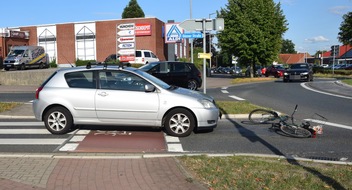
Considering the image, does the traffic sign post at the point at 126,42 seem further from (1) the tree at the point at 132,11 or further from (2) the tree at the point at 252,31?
(1) the tree at the point at 132,11

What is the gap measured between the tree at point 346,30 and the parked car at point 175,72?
1251 inches

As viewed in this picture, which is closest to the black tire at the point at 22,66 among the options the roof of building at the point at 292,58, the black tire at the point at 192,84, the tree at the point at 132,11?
the black tire at the point at 192,84

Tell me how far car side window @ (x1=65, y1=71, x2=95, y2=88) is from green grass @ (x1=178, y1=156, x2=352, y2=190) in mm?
3475

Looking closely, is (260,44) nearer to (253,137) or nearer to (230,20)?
(230,20)

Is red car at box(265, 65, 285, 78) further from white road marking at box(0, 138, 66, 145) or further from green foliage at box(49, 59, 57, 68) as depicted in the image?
white road marking at box(0, 138, 66, 145)

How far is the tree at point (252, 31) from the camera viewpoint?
36531 mm

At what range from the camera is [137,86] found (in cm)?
852

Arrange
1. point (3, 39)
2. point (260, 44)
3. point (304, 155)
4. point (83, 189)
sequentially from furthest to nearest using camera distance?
point (3, 39), point (260, 44), point (304, 155), point (83, 189)

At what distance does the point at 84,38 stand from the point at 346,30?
3128 cm

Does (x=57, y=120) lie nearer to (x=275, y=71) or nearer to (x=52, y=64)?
(x=52, y=64)

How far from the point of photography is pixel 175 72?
736 inches

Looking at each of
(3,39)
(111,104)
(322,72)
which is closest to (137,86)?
(111,104)

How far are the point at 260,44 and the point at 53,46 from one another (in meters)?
26.2

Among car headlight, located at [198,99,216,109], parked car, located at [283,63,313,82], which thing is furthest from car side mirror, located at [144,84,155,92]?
parked car, located at [283,63,313,82]
